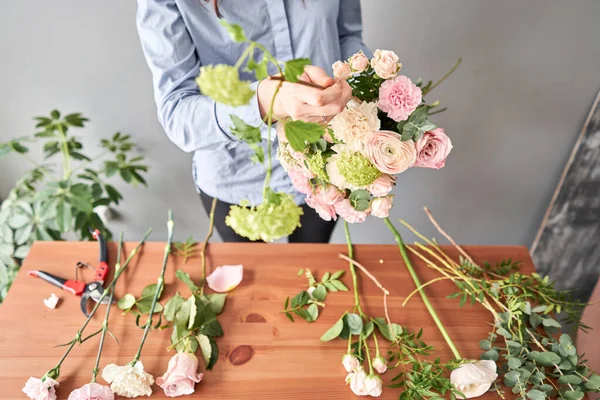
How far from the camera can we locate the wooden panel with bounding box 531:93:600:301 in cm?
132

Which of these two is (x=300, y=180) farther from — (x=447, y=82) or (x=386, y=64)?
(x=447, y=82)

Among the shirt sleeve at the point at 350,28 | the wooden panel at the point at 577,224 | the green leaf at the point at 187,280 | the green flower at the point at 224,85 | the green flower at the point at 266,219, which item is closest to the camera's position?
the green flower at the point at 224,85

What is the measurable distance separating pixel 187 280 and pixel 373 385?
399mm

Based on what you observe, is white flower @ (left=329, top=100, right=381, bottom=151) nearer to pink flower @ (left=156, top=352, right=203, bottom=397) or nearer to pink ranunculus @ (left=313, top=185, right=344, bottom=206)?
pink ranunculus @ (left=313, top=185, right=344, bottom=206)

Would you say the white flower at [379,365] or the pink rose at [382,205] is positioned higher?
the pink rose at [382,205]

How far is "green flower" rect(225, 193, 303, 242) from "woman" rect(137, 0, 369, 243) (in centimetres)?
13

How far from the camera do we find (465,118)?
1.34m

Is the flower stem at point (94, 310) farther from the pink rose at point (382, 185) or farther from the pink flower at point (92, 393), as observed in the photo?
the pink rose at point (382, 185)

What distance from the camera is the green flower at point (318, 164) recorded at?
602 mm

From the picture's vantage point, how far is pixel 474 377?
24.7 inches

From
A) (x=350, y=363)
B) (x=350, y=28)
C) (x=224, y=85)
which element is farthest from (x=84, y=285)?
(x=350, y=28)

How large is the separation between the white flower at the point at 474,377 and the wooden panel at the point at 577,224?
994mm

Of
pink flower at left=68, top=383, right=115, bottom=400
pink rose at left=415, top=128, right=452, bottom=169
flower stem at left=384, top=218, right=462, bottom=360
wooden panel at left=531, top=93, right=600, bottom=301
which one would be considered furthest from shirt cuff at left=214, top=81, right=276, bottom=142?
wooden panel at left=531, top=93, right=600, bottom=301

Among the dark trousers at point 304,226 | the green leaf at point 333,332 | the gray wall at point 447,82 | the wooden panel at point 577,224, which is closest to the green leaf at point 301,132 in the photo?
the green leaf at point 333,332
